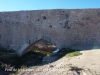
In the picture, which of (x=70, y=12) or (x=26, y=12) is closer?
(x=70, y=12)

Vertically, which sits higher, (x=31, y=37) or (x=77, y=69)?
(x=77, y=69)

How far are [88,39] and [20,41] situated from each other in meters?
5.26

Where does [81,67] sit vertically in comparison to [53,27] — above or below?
above

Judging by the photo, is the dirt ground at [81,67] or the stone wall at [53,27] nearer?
the dirt ground at [81,67]

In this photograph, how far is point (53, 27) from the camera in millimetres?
14859

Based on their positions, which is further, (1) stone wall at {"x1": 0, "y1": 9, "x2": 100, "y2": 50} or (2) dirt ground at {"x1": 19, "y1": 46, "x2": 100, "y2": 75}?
(1) stone wall at {"x1": 0, "y1": 9, "x2": 100, "y2": 50}

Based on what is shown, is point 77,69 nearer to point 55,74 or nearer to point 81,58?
point 55,74

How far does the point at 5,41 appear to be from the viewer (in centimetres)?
1631

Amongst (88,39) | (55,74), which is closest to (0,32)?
(88,39)

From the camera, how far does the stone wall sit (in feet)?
46.8

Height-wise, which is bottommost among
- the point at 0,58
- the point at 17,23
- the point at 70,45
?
the point at 0,58

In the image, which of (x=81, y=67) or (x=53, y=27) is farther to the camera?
(x=53, y=27)

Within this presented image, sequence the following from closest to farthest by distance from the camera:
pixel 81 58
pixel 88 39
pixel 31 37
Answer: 1. pixel 81 58
2. pixel 88 39
3. pixel 31 37

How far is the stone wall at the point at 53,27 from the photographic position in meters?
14.3
